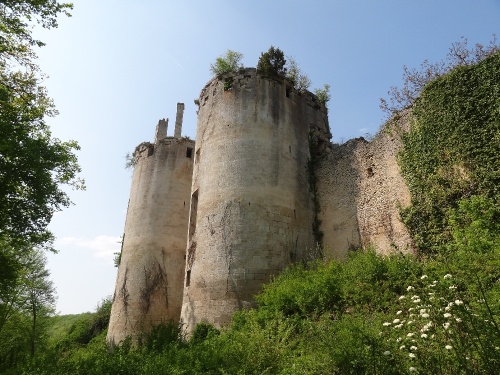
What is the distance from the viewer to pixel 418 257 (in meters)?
11.1

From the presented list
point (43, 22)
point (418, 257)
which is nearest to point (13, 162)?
point (43, 22)

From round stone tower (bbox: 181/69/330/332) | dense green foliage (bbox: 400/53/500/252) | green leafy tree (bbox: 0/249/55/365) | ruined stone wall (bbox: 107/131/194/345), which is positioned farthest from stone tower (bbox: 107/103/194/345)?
dense green foliage (bbox: 400/53/500/252)

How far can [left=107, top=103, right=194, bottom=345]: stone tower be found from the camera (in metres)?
18.2

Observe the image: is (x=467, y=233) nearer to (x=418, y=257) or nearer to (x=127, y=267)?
(x=418, y=257)

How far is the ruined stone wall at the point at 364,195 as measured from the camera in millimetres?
12625

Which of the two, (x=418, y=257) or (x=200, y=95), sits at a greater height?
(x=200, y=95)

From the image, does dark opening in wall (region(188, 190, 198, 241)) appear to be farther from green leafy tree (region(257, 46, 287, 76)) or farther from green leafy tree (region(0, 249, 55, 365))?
green leafy tree (region(0, 249, 55, 365))

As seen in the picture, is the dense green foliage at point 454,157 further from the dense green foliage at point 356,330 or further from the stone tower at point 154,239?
the stone tower at point 154,239

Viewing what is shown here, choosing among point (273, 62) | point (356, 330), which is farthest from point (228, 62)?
point (356, 330)

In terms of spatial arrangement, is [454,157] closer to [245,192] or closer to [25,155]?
[245,192]

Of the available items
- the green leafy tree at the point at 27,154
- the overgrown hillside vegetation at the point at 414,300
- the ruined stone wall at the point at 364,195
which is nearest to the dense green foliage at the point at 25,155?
the green leafy tree at the point at 27,154

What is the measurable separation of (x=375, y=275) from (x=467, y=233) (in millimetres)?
2619

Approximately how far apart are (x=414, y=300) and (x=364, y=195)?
8.89 metres

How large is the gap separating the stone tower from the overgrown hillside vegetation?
666 centimetres
